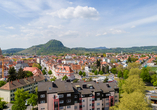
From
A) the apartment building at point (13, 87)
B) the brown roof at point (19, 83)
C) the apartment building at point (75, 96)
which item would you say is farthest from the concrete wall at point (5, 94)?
the apartment building at point (75, 96)

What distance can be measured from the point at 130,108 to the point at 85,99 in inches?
363

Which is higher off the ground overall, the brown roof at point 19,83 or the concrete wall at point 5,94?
the brown roof at point 19,83

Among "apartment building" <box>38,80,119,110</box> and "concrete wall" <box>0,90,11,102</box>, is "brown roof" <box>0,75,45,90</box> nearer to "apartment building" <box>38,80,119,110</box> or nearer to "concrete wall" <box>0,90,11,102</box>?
"concrete wall" <box>0,90,11,102</box>

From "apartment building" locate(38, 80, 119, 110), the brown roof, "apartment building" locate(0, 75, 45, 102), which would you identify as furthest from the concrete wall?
"apartment building" locate(38, 80, 119, 110)

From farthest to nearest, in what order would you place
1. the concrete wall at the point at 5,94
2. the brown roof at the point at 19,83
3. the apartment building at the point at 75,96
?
the brown roof at the point at 19,83, the concrete wall at the point at 5,94, the apartment building at the point at 75,96

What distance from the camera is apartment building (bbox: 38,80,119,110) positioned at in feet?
74.1

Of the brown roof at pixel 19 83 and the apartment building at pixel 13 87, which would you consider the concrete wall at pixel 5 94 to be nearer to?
the apartment building at pixel 13 87

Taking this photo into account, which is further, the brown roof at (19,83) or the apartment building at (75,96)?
the brown roof at (19,83)

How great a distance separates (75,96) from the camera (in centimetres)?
2405

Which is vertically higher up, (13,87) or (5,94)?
(13,87)

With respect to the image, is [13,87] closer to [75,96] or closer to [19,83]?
[19,83]

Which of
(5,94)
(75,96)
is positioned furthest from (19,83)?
(75,96)

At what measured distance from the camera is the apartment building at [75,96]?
22594 mm

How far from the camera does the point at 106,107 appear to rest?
87.0ft
